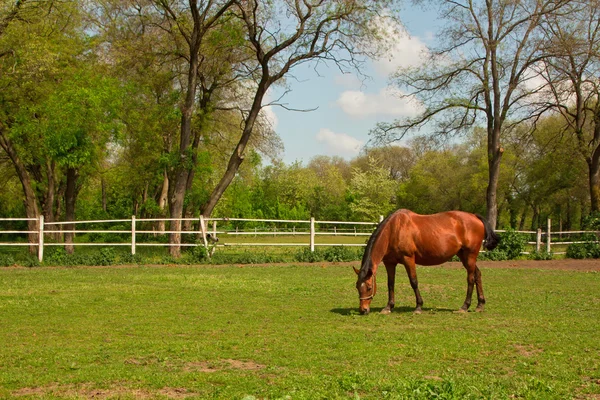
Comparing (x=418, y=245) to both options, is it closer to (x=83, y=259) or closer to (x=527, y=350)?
(x=527, y=350)

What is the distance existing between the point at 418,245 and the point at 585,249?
650 inches

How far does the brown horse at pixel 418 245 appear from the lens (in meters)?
9.40

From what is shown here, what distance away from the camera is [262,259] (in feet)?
65.3

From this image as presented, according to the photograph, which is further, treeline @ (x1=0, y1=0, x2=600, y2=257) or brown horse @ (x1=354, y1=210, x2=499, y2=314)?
treeline @ (x1=0, y1=0, x2=600, y2=257)

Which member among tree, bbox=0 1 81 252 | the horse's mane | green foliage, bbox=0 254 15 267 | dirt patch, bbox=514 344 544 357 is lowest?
green foliage, bbox=0 254 15 267

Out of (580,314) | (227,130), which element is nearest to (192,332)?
(580,314)

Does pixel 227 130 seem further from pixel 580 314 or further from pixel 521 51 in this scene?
pixel 580 314

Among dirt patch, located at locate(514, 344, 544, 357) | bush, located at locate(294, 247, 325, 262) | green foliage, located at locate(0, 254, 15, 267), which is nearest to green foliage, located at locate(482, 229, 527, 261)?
bush, located at locate(294, 247, 325, 262)

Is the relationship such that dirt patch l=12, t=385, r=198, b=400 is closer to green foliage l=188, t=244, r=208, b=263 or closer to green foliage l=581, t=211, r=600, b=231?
green foliage l=188, t=244, r=208, b=263

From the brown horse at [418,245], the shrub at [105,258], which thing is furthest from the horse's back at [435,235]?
the shrub at [105,258]

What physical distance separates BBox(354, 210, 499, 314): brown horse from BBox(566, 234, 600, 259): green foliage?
15416mm

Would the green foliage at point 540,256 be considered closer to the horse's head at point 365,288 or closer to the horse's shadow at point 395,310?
the horse's shadow at point 395,310

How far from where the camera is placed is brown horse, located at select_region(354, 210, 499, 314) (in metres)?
9.40

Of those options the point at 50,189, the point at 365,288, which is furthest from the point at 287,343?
the point at 50,189
